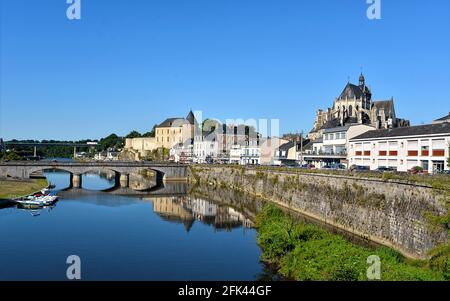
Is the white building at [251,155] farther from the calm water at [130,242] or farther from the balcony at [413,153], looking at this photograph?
the balcony at [413,153]

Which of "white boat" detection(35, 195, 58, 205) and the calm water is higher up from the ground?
"white boat" detection(35, 195, 58, 205)

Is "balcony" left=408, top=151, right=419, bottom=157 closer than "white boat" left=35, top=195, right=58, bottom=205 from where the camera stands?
Yes

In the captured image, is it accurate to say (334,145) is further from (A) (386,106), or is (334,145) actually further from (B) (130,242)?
(B) (130,242)

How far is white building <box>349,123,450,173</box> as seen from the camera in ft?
139

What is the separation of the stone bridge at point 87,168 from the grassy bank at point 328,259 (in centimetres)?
6046

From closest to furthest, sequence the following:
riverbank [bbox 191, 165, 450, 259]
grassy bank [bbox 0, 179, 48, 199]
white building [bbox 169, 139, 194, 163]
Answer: riverbank [bbox 191, 165, 450, 259] < grassy bank [bbox 0, 179, 48, 199] < white building [bbox 169, 139, 194, 163]

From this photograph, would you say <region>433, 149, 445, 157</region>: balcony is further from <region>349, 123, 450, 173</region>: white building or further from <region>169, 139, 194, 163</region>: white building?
<region>169, 139, 194, 163</region>: white building

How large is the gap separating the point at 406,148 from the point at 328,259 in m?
27.2

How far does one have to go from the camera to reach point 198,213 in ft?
188

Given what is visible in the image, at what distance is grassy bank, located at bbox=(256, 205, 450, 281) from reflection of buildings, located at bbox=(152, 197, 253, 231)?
12.9m

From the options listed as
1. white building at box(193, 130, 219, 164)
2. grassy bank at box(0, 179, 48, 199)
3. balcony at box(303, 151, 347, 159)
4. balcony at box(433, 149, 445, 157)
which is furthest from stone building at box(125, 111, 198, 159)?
balcony at box(433, 149, 445, 157)

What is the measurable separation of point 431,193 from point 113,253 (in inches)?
885

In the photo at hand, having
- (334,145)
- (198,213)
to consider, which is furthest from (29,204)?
(334,145)

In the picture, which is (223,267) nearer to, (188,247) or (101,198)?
(188,247)
